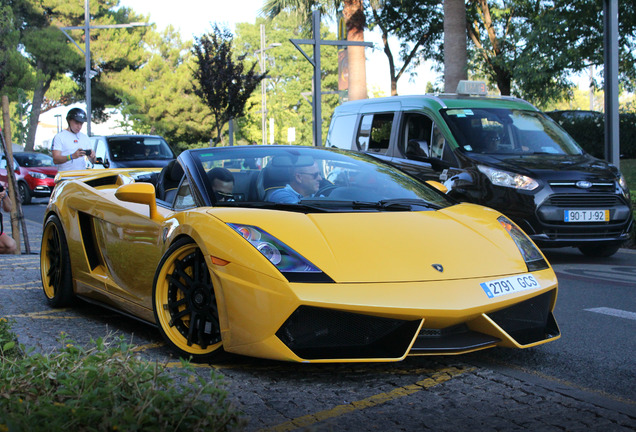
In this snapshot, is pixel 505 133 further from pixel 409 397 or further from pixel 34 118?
pixel 34 118

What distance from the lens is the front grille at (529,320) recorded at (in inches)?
156

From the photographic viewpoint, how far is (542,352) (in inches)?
180

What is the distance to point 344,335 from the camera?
3748 millimetres

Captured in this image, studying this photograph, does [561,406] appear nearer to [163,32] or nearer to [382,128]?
[382,128]

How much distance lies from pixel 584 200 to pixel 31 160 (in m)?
19.7

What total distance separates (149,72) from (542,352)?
2182 inches

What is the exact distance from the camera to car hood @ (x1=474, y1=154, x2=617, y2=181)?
8688 mm

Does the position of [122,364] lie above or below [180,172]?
below

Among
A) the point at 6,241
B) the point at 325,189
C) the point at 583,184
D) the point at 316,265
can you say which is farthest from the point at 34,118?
the point at 316,265

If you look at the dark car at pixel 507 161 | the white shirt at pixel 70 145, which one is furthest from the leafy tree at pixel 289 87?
the dark car at pixel 507 161

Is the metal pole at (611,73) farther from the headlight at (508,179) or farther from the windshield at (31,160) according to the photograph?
the windshield at (31,160)

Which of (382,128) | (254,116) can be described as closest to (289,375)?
(382,128)

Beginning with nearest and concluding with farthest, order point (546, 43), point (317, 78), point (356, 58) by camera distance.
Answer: point (317, 78), point (546, 43), point (356, 58)

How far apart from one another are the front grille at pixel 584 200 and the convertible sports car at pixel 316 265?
364 cm
